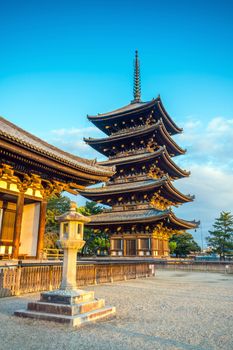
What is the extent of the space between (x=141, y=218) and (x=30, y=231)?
42.6ft

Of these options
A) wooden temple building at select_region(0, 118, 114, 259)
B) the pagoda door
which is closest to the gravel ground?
wooden temple building at select_region(0, 118, 114, 259)

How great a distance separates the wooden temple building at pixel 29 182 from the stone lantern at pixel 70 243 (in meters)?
5.24

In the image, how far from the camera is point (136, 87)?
4044cm

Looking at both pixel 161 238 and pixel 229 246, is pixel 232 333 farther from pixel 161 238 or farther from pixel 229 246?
pixel 229 246

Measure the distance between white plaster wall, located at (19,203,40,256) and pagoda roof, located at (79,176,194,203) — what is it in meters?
13.4

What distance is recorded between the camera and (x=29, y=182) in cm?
1416

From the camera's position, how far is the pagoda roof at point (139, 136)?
96.9 ft

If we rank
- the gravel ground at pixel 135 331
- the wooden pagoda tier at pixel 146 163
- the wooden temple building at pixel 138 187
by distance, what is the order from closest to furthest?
the gravel ground at pixel 135 331, the wooden temple building at pixel 138 187, the wooden pagoda tier at pixel 146 163

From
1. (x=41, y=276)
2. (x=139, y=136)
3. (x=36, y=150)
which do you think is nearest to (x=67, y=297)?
(x=41, y=276)

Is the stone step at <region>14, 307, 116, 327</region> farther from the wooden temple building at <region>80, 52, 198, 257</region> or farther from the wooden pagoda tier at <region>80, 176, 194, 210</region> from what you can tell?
the wooden pagoda tier at <region>80, 176, 194, 210</region>

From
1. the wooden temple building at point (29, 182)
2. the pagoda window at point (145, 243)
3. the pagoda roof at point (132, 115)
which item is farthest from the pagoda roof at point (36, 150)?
the pagoda roof at point (132, 115)

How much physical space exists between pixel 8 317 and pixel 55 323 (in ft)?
4.52

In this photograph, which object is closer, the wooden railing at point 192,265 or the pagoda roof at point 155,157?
the wooden railing at point 192,265

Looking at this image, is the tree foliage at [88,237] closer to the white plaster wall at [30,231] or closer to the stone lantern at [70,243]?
the white plaster wall at [30,231]
